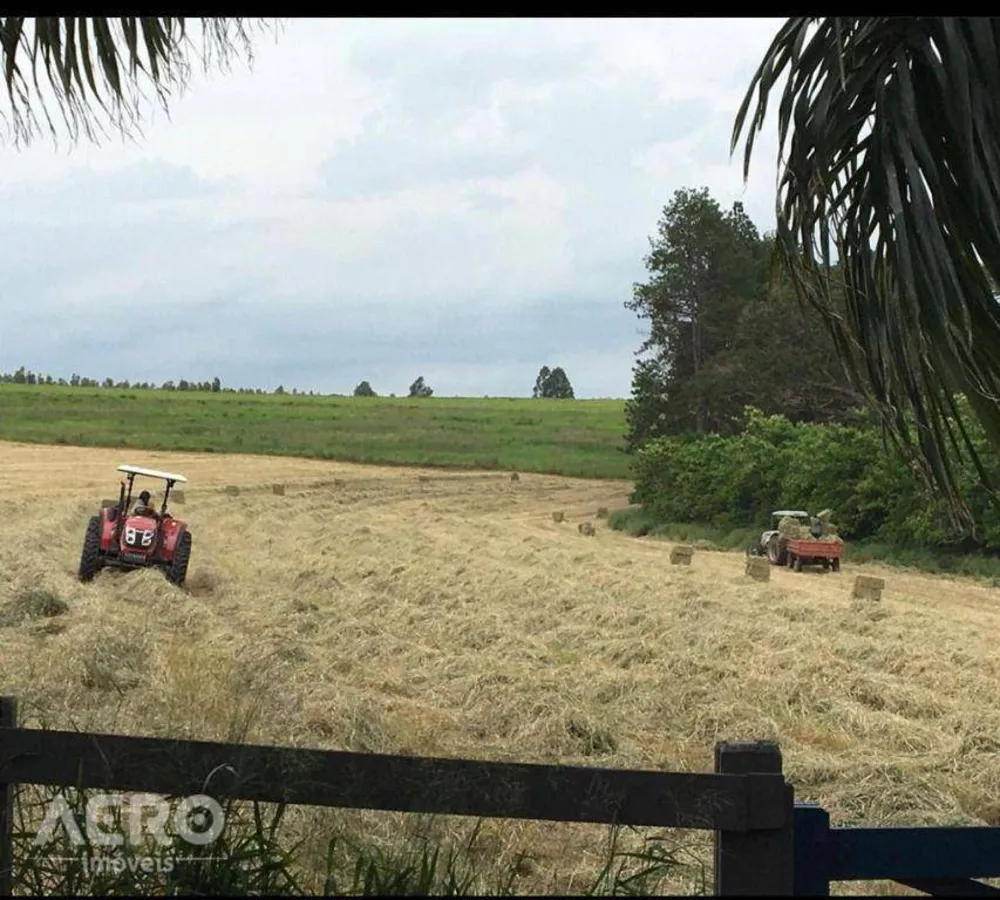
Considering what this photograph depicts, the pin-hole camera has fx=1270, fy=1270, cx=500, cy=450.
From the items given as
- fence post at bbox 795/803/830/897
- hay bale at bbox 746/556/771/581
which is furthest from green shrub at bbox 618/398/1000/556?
fence post at bbox 795/803/830/897

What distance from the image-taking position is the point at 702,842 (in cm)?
497

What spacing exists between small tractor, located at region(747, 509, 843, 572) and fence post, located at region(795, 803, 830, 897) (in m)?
16.3

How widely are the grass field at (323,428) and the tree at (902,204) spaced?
28.7 meters

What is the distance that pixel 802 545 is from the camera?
741 inches

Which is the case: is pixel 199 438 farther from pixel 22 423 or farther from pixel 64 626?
pixel 64 626

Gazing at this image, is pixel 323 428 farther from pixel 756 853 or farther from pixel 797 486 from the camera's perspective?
pixel 756 853

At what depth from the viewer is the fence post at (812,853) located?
2.80m

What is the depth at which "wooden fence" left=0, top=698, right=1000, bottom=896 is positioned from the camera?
107 inches

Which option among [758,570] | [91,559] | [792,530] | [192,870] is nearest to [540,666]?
[91,559]

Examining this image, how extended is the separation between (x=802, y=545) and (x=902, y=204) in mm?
16348

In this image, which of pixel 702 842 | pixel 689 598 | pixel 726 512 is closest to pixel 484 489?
pixel 726 512

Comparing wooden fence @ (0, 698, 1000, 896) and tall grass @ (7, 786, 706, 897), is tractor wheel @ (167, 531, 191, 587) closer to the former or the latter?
tall grass @ (7, 786, 706, 897)

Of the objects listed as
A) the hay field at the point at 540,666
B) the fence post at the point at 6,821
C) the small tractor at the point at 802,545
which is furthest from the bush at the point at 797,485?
the fence post at the point at 6,821

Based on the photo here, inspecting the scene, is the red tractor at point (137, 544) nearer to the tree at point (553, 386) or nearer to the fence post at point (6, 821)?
the fence post at point (6, 821)
